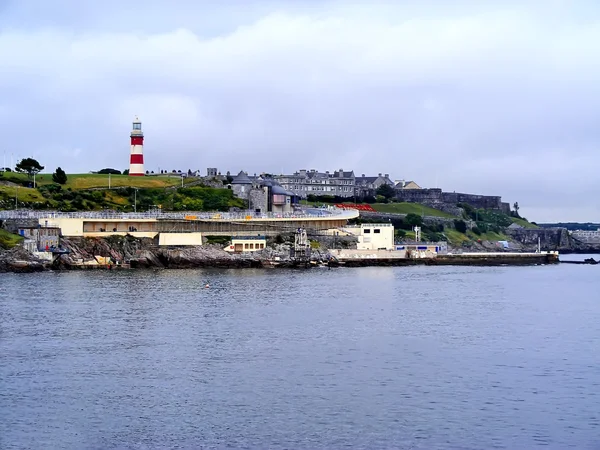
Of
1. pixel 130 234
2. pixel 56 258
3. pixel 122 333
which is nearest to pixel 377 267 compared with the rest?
pixel 130 234

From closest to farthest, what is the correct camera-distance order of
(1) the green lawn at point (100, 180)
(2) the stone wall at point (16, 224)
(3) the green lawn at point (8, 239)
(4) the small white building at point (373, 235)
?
(3) the green lawn at point (8, 239)
(2) the stone wall at point (16, 224)
(4) the small white building at point (373, 235)
(1) the green lawn at point (100, 180)

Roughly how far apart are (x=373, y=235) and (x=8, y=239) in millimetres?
43336

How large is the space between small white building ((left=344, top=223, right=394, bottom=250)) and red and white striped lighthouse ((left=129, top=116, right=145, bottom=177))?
106 feet

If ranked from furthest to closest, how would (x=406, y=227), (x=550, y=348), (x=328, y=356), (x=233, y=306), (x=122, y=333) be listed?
(x=406, y=227) → (x=233, y=306) → (x=122, y=333) → (x=550, y=348) → (x=328, y=356)

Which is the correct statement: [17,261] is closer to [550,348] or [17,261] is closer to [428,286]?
[428,286]

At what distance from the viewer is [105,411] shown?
31250mm

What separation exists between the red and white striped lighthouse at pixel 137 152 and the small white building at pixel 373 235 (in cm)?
3239

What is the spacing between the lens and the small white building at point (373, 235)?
11275cm

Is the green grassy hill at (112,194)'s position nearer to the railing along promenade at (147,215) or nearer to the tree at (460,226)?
the railing along promenade at (147,215)

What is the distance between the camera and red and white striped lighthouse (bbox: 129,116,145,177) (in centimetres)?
12656

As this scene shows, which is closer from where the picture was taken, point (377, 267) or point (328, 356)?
point (328, 356)

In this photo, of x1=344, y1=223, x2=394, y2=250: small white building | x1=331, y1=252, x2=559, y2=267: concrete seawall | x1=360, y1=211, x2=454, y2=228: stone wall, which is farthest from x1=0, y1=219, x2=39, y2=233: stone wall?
x1=360, y1=211, x2=454, y2=228: stone wall

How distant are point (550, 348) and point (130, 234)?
59683 mm

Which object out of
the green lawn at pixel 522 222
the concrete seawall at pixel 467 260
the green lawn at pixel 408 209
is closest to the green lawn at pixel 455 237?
the green lawn at pixel 408 209
